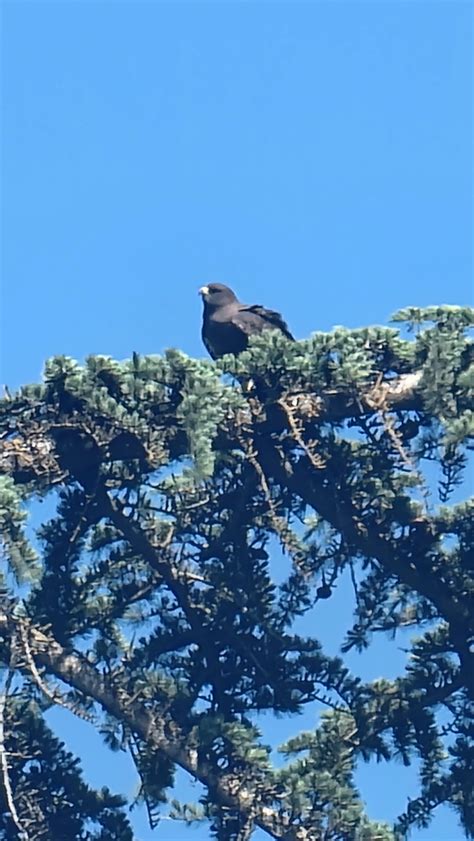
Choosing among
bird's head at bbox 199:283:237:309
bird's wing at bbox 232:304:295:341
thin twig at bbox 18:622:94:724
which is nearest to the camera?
thin twig at bbox 18:622:94:724

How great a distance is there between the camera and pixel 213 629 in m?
8.89

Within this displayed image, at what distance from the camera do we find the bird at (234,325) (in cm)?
1048

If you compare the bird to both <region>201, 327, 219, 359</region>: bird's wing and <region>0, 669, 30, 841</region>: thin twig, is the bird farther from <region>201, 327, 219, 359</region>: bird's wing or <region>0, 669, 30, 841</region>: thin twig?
<region>0, 669, 30, 841</region>: thin twig

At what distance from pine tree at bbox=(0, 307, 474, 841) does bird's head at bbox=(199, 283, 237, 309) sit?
2.56 metres

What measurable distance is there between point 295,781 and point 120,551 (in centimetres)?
149

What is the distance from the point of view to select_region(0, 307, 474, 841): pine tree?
320 inches

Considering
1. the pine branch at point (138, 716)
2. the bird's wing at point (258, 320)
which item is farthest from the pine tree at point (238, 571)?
the bird's wing at point (258, 320)

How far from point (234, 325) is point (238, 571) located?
2186mm

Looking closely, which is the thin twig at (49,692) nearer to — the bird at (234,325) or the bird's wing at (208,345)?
the bird at (234,325)

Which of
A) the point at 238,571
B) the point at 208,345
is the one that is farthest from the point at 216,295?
the point at 238,571

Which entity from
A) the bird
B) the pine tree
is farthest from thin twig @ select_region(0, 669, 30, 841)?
the bird

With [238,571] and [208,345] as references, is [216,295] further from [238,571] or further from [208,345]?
[238,571]

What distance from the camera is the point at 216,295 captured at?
11.7 metres

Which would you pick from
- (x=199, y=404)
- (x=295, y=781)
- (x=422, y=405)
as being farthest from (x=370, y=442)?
(x=295, y=781)
